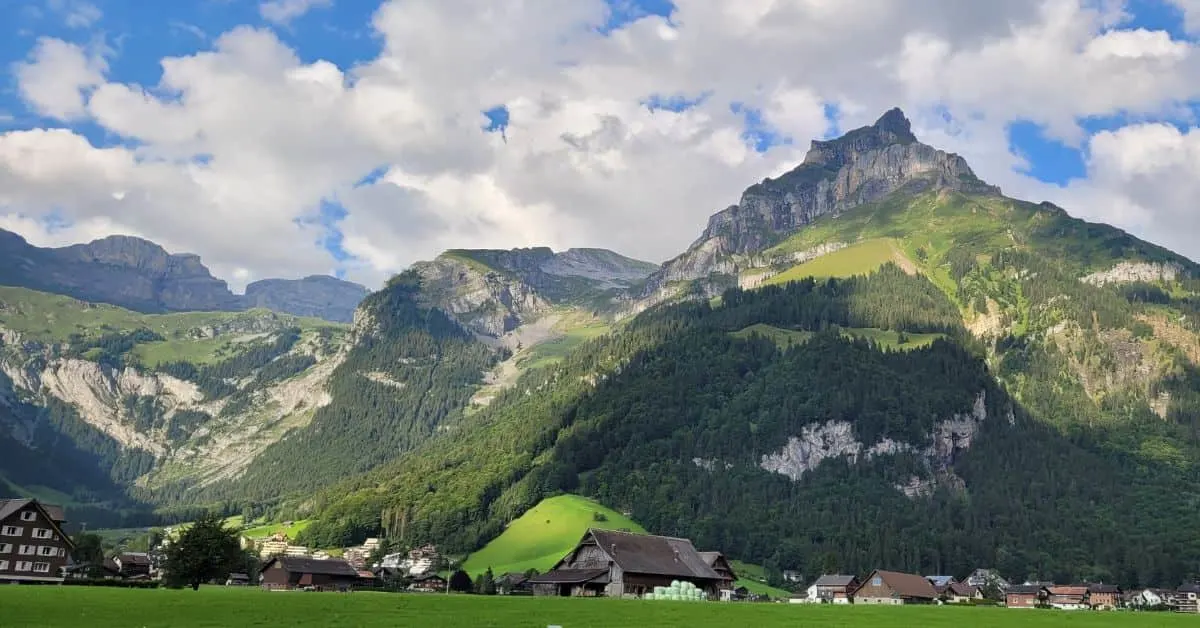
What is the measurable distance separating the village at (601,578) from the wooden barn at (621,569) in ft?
0.43

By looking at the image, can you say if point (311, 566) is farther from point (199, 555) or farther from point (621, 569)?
point (621, 569)

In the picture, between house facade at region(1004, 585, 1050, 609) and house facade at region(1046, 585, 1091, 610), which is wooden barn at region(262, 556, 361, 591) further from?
house facade at region(1046, 585, 1091, 610)

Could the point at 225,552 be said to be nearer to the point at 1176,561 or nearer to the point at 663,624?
the point at 663,624

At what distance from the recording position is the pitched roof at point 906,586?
473 feet

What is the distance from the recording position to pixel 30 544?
365 feet

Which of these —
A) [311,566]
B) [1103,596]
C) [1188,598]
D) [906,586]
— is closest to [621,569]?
[311,566]

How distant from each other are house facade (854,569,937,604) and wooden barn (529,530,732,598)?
42.5 metres

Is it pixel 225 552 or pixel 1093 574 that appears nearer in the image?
pixel 225 552

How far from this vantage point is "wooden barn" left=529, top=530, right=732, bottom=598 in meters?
103

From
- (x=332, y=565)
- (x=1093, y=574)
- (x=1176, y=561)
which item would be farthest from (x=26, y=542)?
(x=1176, y=561)

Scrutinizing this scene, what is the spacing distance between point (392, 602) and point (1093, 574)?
182 meters

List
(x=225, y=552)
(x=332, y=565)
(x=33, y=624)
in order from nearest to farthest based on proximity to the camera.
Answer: (x=33, y=624) → (x=225, y=552) → (x=332, y=565)

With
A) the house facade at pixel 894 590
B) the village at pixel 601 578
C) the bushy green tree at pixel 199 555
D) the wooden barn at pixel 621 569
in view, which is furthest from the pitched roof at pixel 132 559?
the house facade at pixel 894 590

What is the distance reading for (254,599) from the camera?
61.0 metres
